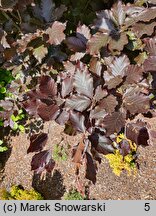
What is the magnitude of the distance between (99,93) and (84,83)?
0.07 metres


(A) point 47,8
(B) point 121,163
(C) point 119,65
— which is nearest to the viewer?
(C) point 119,65

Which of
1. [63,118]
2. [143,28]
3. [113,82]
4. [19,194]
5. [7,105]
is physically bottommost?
[19,194]

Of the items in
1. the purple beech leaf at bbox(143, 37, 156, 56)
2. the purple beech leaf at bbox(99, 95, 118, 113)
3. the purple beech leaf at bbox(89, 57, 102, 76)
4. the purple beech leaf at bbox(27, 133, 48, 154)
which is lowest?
the purple beech leaf at bbox(27, 133, 48, 154)

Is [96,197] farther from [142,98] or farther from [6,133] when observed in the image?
[142,98]

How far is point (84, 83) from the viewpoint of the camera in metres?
1.30

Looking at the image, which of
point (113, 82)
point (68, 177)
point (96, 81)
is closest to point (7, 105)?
point (68, 177)

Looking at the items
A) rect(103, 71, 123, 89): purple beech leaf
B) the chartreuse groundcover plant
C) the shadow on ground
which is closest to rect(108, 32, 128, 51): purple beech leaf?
the chartreuse groundcover plant

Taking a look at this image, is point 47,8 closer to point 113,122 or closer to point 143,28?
point 143,28

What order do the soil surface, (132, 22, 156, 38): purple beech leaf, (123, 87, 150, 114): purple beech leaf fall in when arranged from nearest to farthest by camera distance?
1. (123, 87, 150, 114): purple beech leaf
2. (132, 22, 156, 38): purple beech leaf
3. the soil surface

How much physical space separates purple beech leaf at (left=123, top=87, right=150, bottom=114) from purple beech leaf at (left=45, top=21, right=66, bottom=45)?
1.13ft

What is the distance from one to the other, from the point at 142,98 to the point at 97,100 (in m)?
0.16

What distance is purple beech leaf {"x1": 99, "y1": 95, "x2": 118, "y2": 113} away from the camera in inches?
48.9

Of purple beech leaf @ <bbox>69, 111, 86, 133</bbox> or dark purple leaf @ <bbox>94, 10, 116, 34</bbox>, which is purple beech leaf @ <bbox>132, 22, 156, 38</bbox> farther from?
purple beech leaf @ <bbox>69, 111, 86, 133</bbox>

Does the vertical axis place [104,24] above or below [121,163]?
above
